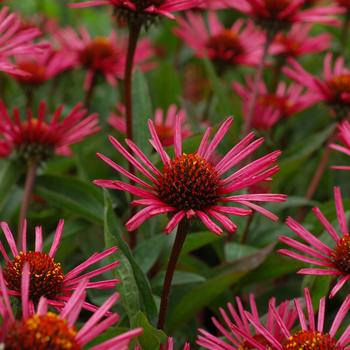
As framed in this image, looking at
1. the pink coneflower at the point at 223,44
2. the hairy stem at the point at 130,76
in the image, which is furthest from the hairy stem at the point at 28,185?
the pink coneflower at the point at 223,44

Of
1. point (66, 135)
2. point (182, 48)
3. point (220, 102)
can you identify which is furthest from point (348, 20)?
point (66, 135)

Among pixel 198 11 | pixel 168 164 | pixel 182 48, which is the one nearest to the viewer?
pixel 168 164

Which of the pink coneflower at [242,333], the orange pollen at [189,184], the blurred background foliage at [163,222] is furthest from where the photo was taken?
the blurred background foliage at [163,222]

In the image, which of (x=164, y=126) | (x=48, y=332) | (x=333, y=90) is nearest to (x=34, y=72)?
(x=164, y=126)

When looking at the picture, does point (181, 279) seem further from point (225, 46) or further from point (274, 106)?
point (225, 46)

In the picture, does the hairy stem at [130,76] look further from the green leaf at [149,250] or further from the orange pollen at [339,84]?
the orange pollen at [339,84]

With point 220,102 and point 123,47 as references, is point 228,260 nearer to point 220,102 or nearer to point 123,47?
point 220,102
